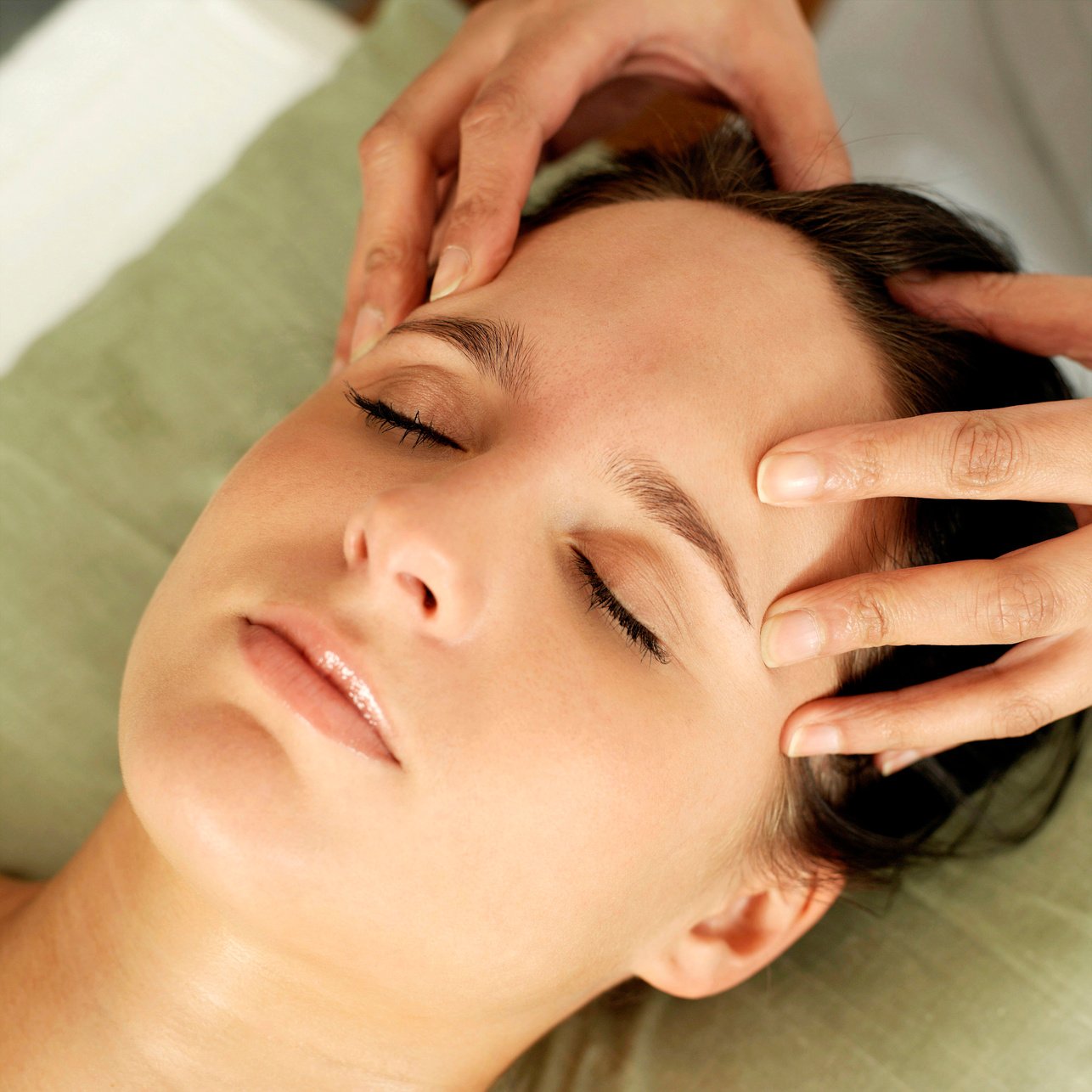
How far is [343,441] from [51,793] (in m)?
0.77

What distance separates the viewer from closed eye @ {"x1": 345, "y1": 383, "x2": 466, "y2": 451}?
96 centimetres

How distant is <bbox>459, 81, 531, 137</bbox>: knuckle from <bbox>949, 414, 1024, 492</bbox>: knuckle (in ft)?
2.06

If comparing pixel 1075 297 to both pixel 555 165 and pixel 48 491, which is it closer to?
pixel 555 165

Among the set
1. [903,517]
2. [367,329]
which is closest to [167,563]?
[367,329]

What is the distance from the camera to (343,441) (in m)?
0.96

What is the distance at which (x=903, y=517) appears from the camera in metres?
1.06

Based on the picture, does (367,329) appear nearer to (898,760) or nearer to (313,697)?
(313,697)

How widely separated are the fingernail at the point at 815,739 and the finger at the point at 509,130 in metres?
0.55

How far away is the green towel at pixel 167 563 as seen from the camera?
1222 millimetres

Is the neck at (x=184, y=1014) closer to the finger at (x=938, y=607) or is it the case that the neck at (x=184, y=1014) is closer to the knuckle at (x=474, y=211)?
the finger at (x=938, y=607)

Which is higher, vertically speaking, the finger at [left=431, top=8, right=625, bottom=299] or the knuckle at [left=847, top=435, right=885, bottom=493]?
the finger at [left=431, top=8, right=625, bottom=299]

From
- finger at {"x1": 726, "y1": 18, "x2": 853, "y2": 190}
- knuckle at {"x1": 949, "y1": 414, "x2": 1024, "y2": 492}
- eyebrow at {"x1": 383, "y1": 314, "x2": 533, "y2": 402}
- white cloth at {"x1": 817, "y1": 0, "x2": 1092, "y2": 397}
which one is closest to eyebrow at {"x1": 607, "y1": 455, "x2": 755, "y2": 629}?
eyebrow at {"x1": 383, "y1": 314, "x2": 533, "y2": 402}

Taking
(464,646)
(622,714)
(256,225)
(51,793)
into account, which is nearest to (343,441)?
(464,646)

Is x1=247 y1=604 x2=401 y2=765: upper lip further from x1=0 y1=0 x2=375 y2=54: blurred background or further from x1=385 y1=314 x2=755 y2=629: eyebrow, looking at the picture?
x1=0 y1=0 x2=375 y2=54: blurred background
